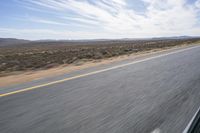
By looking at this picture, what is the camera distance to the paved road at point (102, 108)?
8.92 feet

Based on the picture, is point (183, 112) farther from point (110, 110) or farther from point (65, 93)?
point (65, 93)

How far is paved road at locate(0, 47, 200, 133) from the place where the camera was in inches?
107

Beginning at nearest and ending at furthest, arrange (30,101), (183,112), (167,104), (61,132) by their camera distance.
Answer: (61,132), (183,112), (167,104), (30,101)

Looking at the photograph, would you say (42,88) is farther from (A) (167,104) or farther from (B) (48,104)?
(A) (167,104)

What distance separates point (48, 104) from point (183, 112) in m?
2.65

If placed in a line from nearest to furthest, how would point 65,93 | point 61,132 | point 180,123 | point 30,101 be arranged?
1. point 61,132
2. point 180,123
3. point 30,101
4. point 65,93

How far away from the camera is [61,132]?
2.54 metres

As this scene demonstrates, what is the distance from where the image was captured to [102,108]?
3.45 meters

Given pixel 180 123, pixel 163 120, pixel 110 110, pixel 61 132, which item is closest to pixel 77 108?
pixel 110 110

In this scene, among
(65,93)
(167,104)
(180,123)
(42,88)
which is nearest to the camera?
(180,123)

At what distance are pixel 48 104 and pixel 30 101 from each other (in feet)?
1.67

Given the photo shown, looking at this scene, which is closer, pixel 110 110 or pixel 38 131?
pixel 38 131

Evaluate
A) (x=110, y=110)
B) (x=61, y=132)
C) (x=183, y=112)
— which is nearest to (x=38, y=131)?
(x=61, y=132)

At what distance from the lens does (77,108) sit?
3.48 metres
